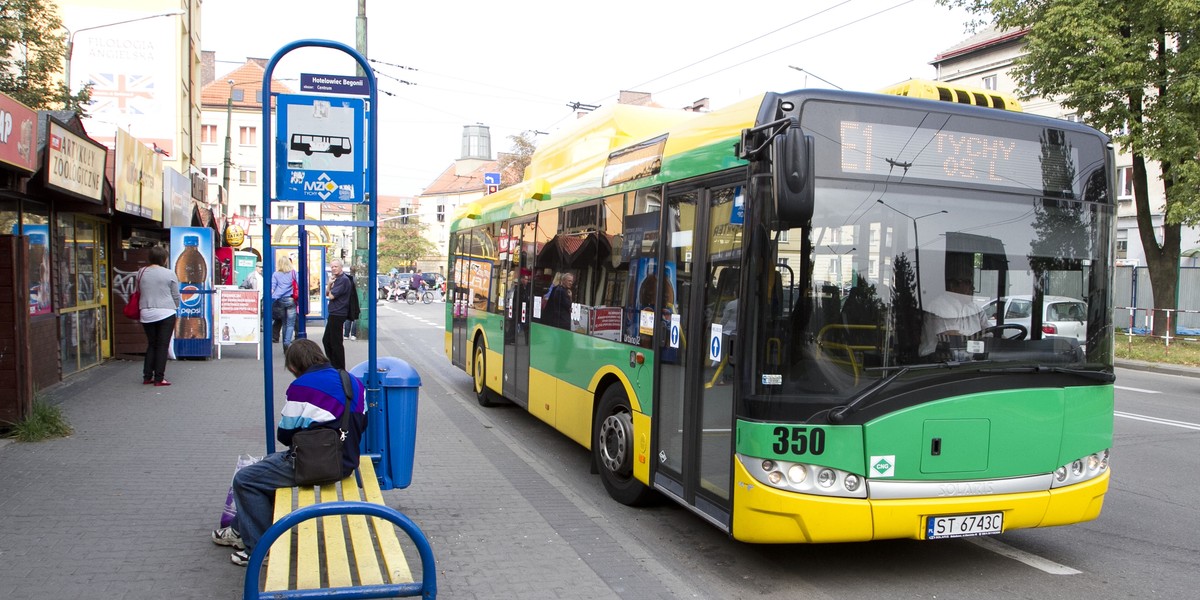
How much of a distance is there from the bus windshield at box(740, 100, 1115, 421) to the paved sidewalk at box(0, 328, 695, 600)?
158cm

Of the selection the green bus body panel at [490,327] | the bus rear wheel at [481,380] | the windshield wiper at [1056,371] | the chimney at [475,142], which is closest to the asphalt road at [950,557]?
the windshield wiper at [1056,371]

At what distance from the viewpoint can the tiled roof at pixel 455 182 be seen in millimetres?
106312

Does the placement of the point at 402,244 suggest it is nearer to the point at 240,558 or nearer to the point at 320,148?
the point at 320,148

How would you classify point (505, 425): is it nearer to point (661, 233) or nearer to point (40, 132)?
point (661, 233)

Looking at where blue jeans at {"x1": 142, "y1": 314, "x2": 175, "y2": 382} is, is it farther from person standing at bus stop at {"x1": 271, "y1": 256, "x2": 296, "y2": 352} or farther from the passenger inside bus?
the passenger inside bus

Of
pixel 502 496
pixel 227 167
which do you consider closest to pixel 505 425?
pixel 502 496

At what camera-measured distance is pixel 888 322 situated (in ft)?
15.5

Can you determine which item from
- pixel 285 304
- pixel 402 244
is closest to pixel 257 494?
pixel 285 304

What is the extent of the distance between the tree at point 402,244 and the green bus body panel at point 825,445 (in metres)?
90.5

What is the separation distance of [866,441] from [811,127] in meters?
1.76

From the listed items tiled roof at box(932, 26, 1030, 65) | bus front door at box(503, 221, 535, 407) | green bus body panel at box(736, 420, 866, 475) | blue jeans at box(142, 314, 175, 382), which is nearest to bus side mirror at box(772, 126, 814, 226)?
green bus body panel at box(736, 420, 866, 475)

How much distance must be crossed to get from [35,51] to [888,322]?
44.7 ft

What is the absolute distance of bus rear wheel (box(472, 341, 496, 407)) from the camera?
1151 centimetres

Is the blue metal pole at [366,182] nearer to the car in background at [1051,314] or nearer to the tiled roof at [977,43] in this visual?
the car in background at [1051,314]
